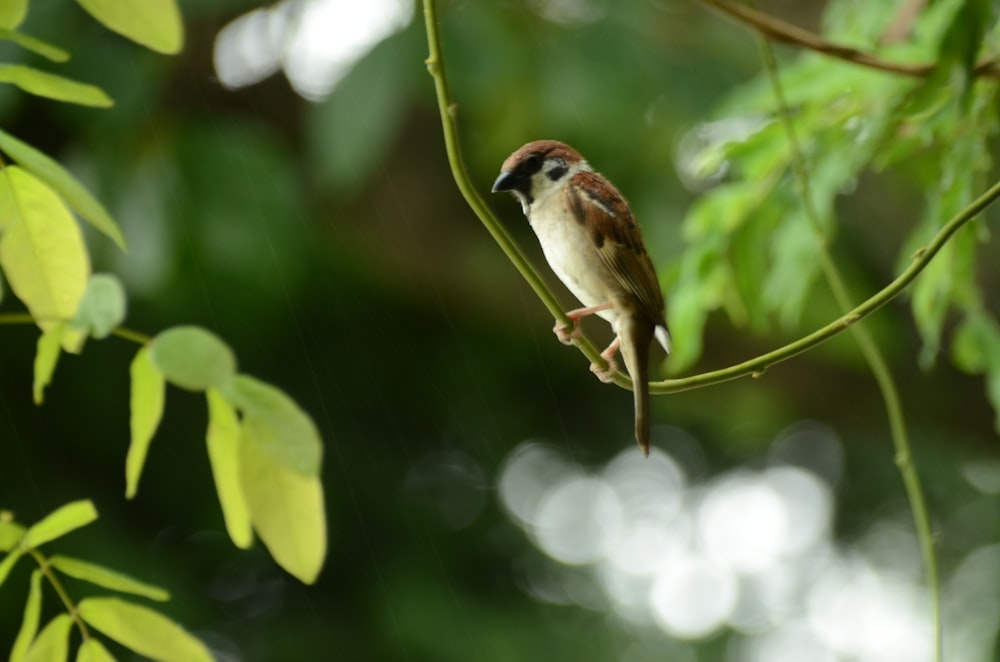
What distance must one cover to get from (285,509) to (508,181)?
27.9 inches

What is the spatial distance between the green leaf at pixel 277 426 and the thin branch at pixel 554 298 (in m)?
0.21

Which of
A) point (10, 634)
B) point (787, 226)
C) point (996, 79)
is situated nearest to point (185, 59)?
point (10, 634)

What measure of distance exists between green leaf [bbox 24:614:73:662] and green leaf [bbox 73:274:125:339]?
30 cm

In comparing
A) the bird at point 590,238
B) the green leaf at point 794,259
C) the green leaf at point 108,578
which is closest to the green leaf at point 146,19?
the green leaf at point 108,578

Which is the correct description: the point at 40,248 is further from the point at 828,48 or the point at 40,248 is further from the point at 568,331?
the point at 828,48

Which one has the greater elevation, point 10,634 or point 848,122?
point 848,122

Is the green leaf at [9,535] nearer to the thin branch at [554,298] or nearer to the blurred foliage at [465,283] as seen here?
the thin branch at [554,298]

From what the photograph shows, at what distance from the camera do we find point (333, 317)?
561cm

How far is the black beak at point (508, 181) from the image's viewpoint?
5.09 ft

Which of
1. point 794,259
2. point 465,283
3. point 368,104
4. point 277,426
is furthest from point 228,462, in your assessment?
point 465,283

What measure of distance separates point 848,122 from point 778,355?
1195mm

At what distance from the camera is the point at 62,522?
112cm

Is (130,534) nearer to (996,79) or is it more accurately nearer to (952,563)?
(996,79)

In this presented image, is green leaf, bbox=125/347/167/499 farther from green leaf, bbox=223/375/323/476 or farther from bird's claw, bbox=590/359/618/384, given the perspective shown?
bird's claw, bbox=590/359/618/384
